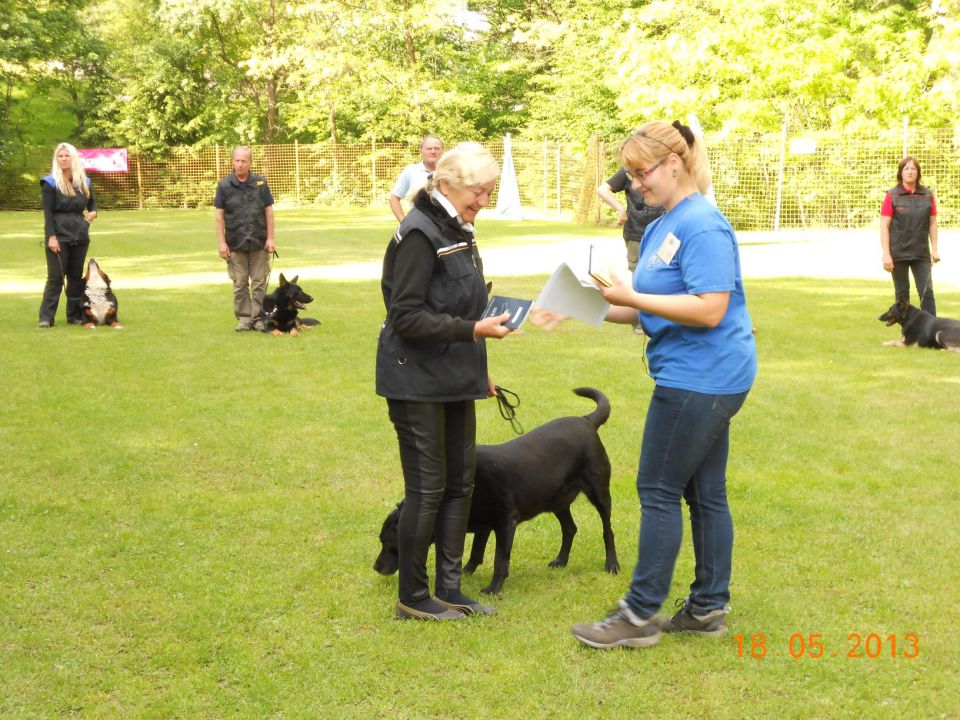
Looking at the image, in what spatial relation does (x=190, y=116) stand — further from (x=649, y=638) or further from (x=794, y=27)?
(x=649, y=638)

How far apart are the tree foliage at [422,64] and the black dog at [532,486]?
23025 mm

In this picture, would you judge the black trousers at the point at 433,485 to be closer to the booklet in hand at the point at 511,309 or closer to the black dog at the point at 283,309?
the booklet in hand at the point at 511,309

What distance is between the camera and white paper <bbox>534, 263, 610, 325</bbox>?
3.52m

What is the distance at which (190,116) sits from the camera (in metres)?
39.5

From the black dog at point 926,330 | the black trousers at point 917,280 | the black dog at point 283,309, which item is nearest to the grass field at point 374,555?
the black dog at point 926,330

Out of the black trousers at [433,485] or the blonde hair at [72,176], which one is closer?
the black trousers at [433,485]

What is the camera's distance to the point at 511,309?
377 cm

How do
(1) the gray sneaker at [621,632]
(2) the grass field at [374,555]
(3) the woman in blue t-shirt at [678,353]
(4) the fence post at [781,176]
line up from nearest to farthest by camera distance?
(3) the woman in blue t-shirt at [678,353] → (2) the grass field at [374,555] → (1) the gray sneaker at [621,632] → (4) the fence post at [781,176]

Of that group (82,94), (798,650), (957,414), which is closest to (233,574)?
(798,650)

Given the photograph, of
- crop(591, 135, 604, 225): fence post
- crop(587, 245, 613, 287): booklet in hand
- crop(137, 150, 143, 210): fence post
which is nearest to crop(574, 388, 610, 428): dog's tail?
crop(587, 245, 613, 287): booklet in hand

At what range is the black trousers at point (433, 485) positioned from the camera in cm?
395

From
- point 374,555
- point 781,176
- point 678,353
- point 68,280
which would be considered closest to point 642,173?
point 678,353

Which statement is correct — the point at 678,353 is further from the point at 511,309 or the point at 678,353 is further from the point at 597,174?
the point at 597,174

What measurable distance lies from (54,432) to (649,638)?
15.9 feet
